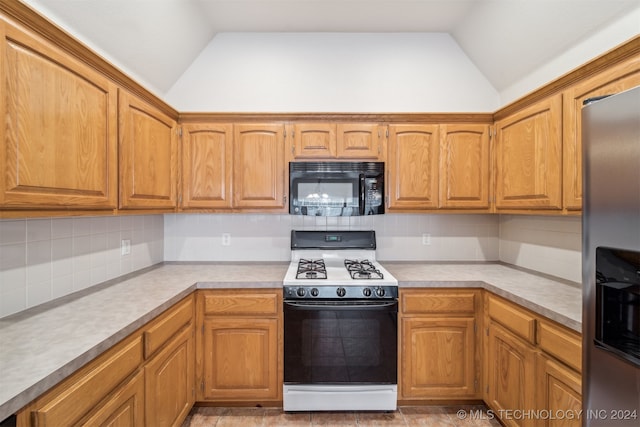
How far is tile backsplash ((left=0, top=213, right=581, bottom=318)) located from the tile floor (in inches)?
44.3

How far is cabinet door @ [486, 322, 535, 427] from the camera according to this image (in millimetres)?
1650

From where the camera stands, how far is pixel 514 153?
2146 mm

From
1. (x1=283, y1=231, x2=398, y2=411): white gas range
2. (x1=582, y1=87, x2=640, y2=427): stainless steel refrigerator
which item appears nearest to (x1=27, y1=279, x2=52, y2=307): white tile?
(x1=283, y1=231, x2=398, y2=411): white gas range

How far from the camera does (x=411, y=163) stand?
2398mm

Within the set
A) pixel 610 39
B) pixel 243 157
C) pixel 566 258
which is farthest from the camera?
pixel 243 157

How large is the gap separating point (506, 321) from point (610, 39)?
5.67 ft

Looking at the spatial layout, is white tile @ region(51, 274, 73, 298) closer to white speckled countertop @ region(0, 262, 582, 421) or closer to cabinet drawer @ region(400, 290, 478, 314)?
white speckled countertop @ region(0, 262, 582, 421)

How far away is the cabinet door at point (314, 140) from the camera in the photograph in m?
2.38

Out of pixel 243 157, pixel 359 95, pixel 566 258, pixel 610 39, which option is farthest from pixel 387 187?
pixel 610 39

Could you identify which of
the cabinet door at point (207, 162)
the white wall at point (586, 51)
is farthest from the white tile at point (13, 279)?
the white wall at point (586, 51)

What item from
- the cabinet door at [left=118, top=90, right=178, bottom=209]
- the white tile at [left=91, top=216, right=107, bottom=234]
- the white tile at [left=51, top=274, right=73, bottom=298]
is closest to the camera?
the white tile at [left=51, top=274, right=73, bottom=298]

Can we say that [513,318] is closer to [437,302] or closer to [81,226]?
[437,302]

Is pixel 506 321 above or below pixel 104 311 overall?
below

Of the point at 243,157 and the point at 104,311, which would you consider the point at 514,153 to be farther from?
the point at 104,311
